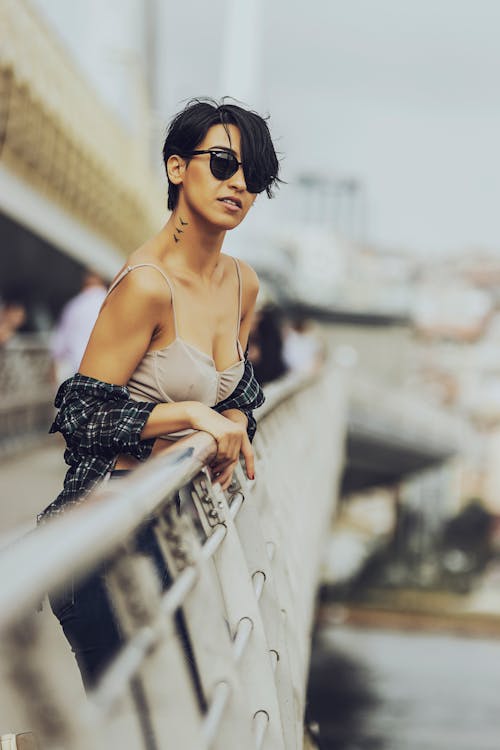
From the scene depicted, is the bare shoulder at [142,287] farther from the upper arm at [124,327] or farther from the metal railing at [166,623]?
the metal railing at [166,623]

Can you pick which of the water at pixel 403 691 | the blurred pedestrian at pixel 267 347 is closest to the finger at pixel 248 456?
the blurred pedestrian at pixel 267 347

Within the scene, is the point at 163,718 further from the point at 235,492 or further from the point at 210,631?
the point at 235,492

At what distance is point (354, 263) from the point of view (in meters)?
138

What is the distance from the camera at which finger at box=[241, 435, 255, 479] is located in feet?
10.7

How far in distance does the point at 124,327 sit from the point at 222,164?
0.41m

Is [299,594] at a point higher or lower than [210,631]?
lower

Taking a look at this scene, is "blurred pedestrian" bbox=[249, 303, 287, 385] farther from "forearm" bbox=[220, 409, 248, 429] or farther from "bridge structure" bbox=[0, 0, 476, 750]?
"forearm" bbox=[220, 409, 248, 429]

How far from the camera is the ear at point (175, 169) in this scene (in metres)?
3.04

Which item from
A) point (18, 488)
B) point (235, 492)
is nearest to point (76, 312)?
point (18, 488)

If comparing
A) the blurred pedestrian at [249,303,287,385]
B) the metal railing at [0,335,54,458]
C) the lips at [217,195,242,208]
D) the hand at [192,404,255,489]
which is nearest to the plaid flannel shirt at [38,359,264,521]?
the hand at [192,404,255,489]

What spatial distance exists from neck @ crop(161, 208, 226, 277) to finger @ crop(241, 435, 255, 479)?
0.41 metres

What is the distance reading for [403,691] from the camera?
29.3m

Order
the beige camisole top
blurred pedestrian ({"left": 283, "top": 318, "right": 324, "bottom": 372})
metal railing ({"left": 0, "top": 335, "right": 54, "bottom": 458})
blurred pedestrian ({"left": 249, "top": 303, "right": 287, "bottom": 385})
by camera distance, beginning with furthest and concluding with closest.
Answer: blurred pedestrian ({"left": 283, "top": 318, "right": 324, "bottom": 372}) < metal railing ({"left": 0, "top": 335, "right": 54, "bottom": 458}) < blurred pedestrian ({"left": 249, "top": 303, "right": 287, "bottom": 385}) < the beige camisole top

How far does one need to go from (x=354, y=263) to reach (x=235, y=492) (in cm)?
13517
